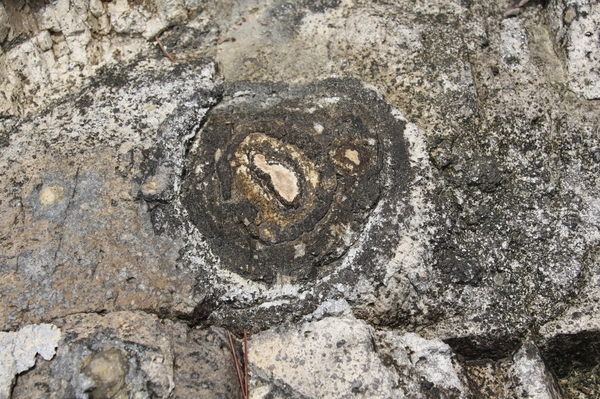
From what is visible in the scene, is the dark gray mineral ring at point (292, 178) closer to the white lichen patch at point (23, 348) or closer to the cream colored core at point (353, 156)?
the cream colored core at point (353, 156)

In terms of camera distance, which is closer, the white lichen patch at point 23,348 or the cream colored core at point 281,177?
the white lichen patch at point 23,348

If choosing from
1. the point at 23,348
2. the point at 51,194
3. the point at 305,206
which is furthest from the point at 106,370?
the point at 305,206

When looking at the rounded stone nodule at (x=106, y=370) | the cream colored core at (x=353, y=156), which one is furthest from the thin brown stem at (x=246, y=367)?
the cream colored core at (x=353, y=156)

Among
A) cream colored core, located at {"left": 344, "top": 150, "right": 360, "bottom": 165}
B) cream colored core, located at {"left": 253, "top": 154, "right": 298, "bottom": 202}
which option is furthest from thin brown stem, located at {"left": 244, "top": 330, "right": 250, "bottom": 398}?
cream colored core, located at {"left": 344, "top": 150, "right": 360, "bottom": 165}

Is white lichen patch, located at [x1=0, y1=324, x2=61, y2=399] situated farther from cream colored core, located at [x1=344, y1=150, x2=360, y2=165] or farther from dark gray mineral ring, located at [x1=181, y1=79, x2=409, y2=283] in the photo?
cream colored core, located at [x1=344, y1=150, x2=360, y2=165]

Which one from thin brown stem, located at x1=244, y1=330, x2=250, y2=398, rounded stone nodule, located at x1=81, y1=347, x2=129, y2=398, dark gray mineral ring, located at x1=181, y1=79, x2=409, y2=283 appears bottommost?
thin brown stem, located at x1=244, y1=330, x2=250, y2=398

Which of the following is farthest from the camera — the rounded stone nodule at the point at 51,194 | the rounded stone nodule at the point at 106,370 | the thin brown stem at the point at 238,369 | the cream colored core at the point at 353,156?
the cream colored core at the point at 353,156

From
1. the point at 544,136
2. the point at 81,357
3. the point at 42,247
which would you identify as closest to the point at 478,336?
the point at 544,136

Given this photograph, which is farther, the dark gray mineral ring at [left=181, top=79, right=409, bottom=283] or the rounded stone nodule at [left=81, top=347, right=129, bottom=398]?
the dark gray mineral ring at [left=181, top=79, right=409, bottom=283]
